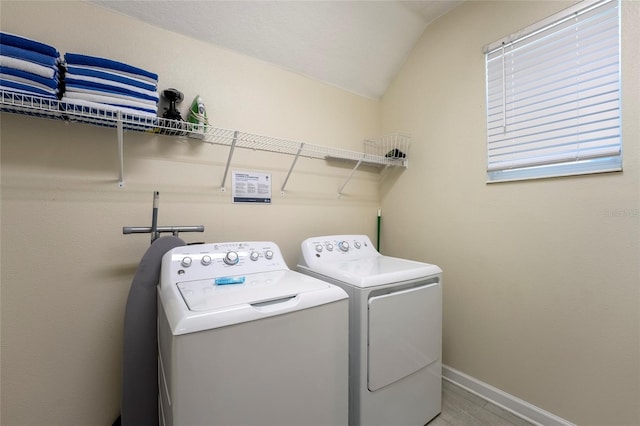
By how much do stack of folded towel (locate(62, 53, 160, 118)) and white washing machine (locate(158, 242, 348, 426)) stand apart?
705 mm

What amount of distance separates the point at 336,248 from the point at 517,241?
112cm

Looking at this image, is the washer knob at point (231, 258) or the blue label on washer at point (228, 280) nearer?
the blue label on washer at point (228, 280)

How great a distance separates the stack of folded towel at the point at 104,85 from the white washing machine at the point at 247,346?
2.31 feet

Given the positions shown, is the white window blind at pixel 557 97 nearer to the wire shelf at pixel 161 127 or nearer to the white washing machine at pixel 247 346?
the wire shelf at pixel 161 127

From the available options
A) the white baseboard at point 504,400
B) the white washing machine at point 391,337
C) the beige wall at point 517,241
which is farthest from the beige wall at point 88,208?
the white baseboard at point 504,400

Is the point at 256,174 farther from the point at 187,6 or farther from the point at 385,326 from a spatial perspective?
the point at 385,326

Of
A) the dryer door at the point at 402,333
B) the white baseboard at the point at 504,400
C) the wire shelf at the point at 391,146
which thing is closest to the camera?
the dryer door at the point at 402,333

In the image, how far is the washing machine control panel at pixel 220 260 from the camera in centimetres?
122

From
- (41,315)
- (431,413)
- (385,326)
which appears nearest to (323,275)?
(385,326)

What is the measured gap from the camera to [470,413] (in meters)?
1.62

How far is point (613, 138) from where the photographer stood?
4.25 ft

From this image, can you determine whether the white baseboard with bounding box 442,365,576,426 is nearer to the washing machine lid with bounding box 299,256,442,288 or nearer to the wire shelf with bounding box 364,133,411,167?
the washing machine lid with bounding box 299,256,442,288

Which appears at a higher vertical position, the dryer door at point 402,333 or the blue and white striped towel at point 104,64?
the blue and white striped towel at point 104,64

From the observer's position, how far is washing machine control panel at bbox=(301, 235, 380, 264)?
1.71 metres
